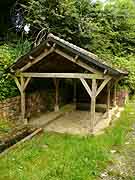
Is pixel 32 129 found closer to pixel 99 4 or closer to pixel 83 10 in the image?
pixel 83 10

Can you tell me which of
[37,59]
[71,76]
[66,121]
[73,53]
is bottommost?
[66,121]

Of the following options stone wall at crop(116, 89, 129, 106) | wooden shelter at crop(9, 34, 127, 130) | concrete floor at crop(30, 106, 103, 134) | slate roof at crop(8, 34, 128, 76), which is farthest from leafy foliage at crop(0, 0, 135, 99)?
concrete floor at crop(30, 106, 103, 134)

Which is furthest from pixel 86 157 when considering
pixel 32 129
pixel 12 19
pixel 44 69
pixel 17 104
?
pixel 12 19

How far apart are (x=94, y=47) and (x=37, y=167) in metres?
11.1

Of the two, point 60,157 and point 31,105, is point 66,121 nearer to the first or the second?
point 31,105

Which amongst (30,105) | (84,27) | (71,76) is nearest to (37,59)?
(71,76)

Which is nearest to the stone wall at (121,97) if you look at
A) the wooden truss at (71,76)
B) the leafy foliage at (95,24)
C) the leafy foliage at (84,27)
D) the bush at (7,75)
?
the leafy foliage at (84,27)

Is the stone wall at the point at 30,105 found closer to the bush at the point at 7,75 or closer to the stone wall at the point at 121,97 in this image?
the bush at the point at 7,75

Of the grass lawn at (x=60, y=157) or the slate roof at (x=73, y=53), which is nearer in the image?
the grass lawn at (x=60, y=157)

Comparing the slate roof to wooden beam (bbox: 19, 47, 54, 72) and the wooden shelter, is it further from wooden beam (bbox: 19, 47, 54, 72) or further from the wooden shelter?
wooden beam (bbox: 19, 47, 54, 72)

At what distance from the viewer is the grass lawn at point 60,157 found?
5.91m

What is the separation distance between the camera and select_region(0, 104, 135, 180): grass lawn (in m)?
5.91

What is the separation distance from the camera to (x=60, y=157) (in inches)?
275

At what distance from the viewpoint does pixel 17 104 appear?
10766 mm
